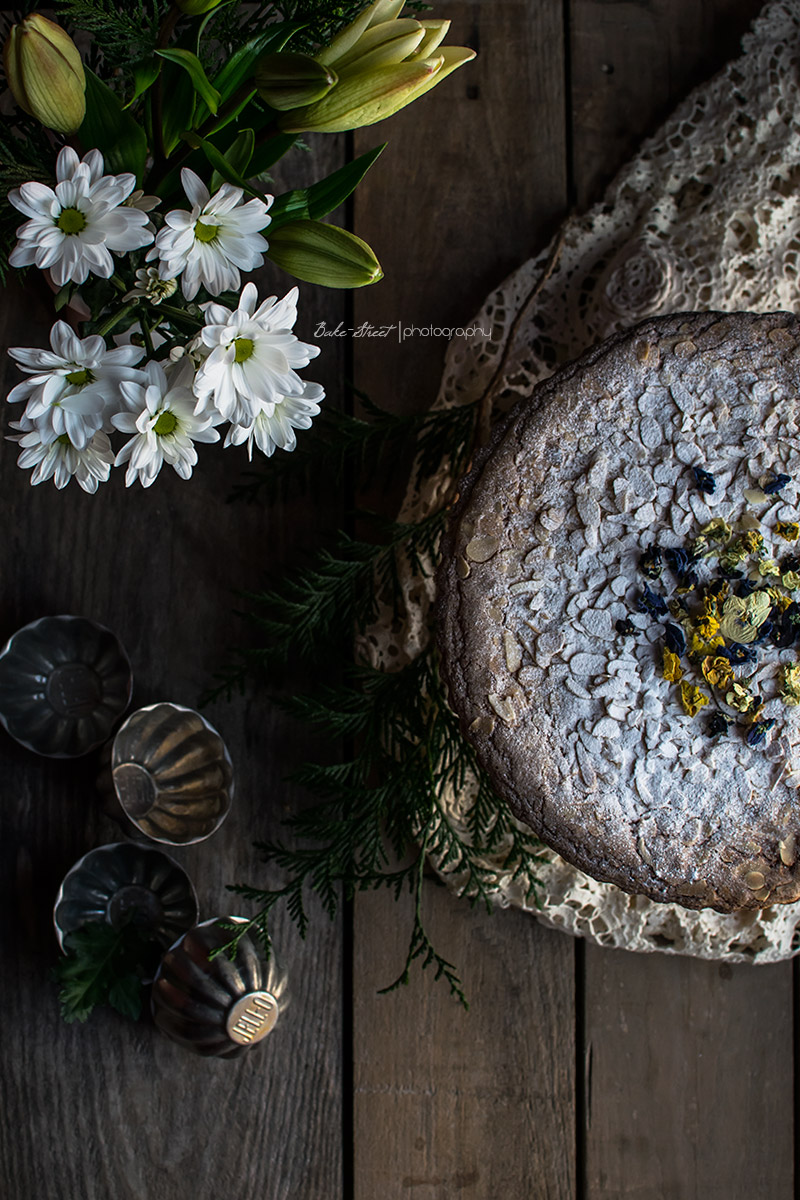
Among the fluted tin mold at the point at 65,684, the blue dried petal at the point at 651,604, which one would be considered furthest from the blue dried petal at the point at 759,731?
the fluted tin mold at the point at 65,684

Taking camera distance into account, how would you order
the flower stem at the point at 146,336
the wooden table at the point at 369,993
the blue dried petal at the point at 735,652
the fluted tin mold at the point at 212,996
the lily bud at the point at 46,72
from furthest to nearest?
the wooden table at the point at 369,993, the fluted tin mold at the point at 212,996, the blue dried petal at the point at 735,652, the flower stem at the point at 146,336, the lily bud at the point at 46,72

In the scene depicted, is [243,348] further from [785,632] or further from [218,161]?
[785,632]

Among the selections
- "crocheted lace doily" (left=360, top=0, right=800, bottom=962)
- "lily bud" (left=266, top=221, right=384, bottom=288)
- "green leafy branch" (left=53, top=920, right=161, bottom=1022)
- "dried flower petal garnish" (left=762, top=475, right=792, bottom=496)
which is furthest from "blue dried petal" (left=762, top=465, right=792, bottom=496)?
"green leafy branch" (left=53, top=920, right=161, bottom=1022)

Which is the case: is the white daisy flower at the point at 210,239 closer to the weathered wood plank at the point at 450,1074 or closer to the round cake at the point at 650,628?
the round cake at the point at 650,628

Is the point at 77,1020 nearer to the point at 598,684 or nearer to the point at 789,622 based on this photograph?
the point at 598,684

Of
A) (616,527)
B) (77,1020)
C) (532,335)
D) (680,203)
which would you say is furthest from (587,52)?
(77,1020)

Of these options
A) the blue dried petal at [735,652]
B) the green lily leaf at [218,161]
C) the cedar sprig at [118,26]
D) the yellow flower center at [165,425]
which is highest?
the cedar sprig at [118,26]

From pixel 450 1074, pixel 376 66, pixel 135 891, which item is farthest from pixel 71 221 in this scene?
pixel 450 1074
